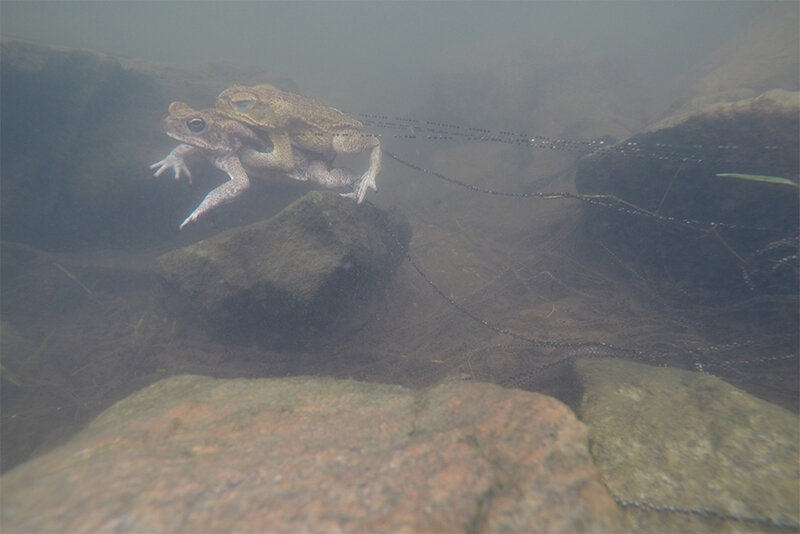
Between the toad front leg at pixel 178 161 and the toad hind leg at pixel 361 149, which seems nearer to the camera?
the toad hind leg at pixel 361 149

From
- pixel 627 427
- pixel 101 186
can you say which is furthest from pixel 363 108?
pixel 627 427

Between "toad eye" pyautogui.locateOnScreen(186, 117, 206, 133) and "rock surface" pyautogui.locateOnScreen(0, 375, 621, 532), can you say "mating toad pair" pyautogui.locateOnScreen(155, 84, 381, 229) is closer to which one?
"toad eye" pyautogui.locateOnScreen(186, 117, 206, 133)

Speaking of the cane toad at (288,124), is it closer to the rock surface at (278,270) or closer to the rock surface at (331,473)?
the rock surface at (278,270)

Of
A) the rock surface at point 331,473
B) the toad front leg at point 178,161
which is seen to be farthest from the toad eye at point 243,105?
the rock surface at point 331,473

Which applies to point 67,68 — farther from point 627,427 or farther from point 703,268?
point 703,268

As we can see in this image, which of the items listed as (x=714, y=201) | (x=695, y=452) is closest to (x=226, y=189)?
(x=695, y=452)

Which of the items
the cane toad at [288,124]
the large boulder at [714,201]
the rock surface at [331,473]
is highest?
the cane toad at [288,124]

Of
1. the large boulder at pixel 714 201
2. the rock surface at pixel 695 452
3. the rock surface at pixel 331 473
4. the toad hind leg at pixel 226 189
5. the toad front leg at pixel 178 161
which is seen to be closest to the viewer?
the rock surface at pixel 331 473

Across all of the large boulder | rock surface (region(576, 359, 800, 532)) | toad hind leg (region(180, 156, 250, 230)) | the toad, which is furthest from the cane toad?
the large boulder

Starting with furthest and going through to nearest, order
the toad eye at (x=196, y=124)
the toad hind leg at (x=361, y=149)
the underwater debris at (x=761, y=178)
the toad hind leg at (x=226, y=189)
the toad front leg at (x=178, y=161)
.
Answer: the toad front leg at (x=178, y=161) < the toad hind leg at (x=361, y=149) < the toad eye at (x=196, y=124) < the toad hind leg at (x=226, y=189) < the underwater debris at (x=761, y=178)

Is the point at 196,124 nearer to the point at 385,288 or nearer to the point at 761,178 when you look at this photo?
the point at 385,288
